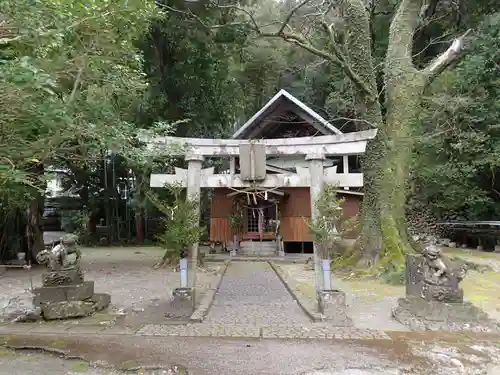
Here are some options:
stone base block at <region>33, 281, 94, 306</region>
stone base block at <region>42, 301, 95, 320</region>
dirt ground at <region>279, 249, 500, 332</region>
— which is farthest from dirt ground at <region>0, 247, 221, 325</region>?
dirt ground at <region>279, 249, 500, 332</region>

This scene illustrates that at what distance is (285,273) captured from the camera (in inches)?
471

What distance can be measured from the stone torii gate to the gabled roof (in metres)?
8.26

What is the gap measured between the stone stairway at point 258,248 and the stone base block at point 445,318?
10.3 m

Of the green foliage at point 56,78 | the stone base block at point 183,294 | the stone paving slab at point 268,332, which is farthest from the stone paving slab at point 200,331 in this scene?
the green foliage at point 56,78

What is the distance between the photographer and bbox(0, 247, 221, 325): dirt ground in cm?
706

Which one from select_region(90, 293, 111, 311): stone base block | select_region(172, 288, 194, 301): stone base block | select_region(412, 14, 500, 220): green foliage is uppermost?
select_region(412, 14, 500, 220): green foliage

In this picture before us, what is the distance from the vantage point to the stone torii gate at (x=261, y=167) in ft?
25.1

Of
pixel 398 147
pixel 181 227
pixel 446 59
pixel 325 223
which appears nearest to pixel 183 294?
pixel 181 227

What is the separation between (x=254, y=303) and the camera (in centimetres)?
797

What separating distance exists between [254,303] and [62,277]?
135 inches

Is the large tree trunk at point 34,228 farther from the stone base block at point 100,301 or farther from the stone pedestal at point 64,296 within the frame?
the stone pedestal at point 64,296

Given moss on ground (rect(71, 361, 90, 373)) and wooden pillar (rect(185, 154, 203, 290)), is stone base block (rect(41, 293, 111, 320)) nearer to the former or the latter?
wooden pillar (rect(185, 154, 203, 290))

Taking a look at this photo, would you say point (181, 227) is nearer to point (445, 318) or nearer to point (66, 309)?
point (66, 309)

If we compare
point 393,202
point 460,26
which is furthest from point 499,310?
point 460,26
